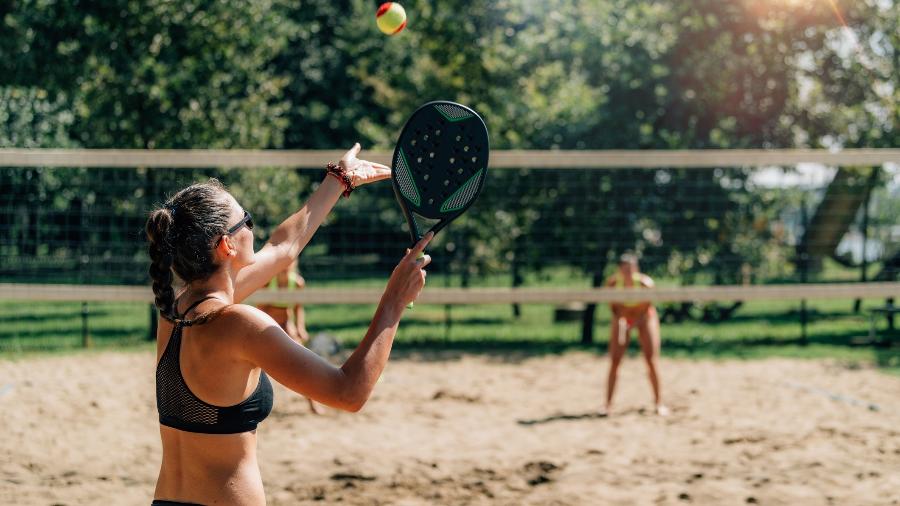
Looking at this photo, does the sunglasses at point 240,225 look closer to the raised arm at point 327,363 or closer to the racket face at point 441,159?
the raised arm at point 327,363

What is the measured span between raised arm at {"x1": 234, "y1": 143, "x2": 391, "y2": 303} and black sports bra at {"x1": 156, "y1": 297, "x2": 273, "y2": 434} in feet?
1.46

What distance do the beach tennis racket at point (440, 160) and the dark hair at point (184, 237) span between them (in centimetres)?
60

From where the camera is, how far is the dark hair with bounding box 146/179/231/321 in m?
2.32

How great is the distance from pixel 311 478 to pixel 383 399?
287 centimetres

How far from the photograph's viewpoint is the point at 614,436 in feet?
23.3

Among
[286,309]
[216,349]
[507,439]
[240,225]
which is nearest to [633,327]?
[507,439]

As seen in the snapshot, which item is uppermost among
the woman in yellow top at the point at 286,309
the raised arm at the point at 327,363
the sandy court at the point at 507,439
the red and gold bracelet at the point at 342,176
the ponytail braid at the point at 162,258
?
the red and gold bracelet at the point at 342,176

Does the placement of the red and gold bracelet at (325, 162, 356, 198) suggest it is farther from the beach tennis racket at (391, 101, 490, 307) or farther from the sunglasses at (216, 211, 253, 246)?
the sunglasses at (216, 211, 253, 246)

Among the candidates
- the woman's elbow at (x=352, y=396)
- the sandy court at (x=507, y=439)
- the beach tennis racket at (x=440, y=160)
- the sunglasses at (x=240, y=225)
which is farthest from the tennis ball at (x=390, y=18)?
the sandy court at (x=507, y=439)

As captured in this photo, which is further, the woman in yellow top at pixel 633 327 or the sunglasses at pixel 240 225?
the woman in yellow top at pixel 633 327

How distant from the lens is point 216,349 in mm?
2275

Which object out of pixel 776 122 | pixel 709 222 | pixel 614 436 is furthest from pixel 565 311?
pixel 614 436

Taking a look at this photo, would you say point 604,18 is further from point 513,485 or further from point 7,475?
point 7,475

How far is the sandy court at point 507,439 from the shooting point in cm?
544
